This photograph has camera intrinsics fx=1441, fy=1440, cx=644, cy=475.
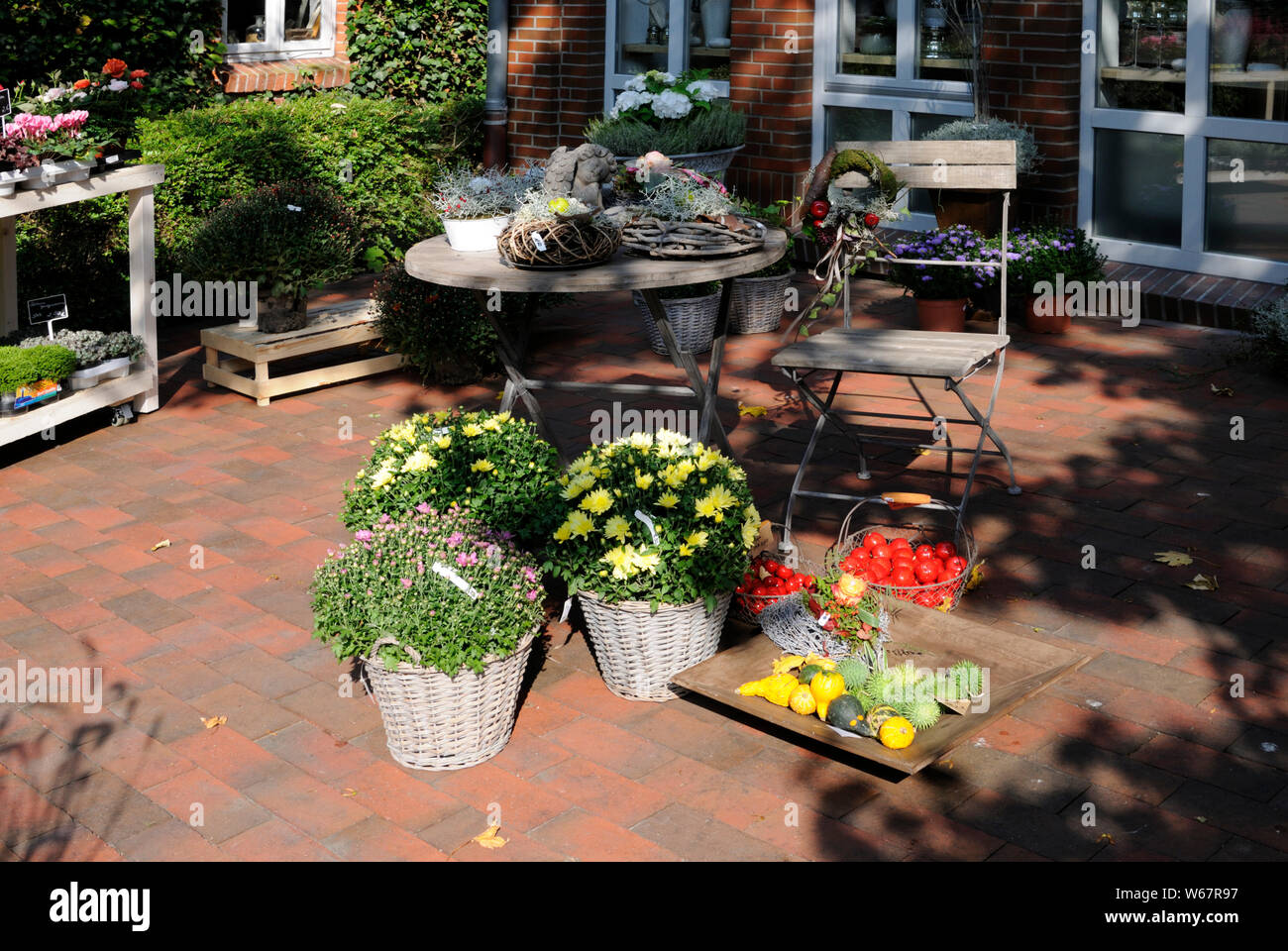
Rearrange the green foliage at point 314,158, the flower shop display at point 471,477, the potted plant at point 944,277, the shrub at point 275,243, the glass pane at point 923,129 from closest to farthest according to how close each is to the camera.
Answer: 1. the flower shop display at point 471,477
2. the shrub at point 275,243
3. the potted plant at point 944,277
4. the green foliage at point 314,158
5. the glass pane at point 923,129

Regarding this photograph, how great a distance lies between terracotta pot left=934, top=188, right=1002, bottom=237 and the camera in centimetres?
802

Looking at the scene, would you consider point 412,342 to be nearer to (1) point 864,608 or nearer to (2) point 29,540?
(2) point 29,540

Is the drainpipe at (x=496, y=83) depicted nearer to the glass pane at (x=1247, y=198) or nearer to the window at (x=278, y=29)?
the window at (x=278, y=29)

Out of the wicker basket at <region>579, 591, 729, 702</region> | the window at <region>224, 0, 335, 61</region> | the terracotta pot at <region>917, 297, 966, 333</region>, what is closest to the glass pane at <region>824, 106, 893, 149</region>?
the terracotta pot at <region>917, 297, 966, 333</region>

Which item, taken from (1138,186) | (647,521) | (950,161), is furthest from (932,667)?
(1138,186)

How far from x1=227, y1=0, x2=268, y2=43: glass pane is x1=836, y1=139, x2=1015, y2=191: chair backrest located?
6.67 m

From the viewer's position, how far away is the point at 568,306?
9039 mm

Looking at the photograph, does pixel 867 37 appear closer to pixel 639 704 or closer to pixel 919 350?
pixel 919 350

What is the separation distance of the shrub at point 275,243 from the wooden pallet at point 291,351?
0.24 m

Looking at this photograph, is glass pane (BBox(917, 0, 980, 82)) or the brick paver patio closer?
the brick paver patio

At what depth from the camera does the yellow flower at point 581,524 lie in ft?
13.4

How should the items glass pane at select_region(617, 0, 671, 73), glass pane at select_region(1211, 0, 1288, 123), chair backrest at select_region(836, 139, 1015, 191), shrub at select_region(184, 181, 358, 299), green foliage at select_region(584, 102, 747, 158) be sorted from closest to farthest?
chair backrest at select_region(836, 139, 1015, 191), shrub at select_region(184, 181, 358, 299), glass pane at select_region(1211, 0, 1288, 123), green foliage at select_region(584, 102, 747, 158), glass pane at select_region(617, 0, 671, 73)

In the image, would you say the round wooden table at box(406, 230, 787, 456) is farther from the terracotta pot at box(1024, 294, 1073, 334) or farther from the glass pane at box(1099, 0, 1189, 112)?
the glass pane at box(1099, 0, 1189, 112)

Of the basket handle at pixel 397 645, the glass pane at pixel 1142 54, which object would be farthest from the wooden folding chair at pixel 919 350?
the glass pane at pixel 1142 54
